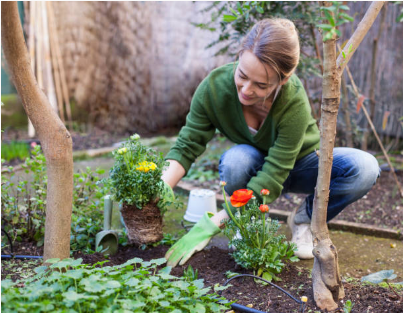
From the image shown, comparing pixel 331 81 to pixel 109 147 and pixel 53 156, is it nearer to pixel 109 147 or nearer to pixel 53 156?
pixel 53 156

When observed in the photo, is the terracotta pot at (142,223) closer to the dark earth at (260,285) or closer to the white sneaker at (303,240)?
the dark earth at (260,285)

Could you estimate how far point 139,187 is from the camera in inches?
74.2

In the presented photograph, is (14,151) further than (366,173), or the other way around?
(14,151)

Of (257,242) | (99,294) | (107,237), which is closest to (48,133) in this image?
(99,294)

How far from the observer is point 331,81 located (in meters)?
1.33

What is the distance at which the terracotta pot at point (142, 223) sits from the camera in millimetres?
1954

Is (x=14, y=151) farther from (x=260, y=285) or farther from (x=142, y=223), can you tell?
(x=260, y=285)

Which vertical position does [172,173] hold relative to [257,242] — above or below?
above

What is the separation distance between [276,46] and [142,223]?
40.2 inches

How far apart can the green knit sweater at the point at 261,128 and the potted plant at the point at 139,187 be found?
0.24 m

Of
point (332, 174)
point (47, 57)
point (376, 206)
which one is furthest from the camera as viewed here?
point (47, 57)

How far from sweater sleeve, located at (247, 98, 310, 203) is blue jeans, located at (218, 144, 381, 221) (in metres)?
0.17

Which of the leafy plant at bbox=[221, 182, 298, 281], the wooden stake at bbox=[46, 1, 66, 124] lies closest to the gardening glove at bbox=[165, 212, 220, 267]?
the leafy plant at bbox=[221, 182, 298, 281]

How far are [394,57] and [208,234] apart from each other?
291 centimetres
